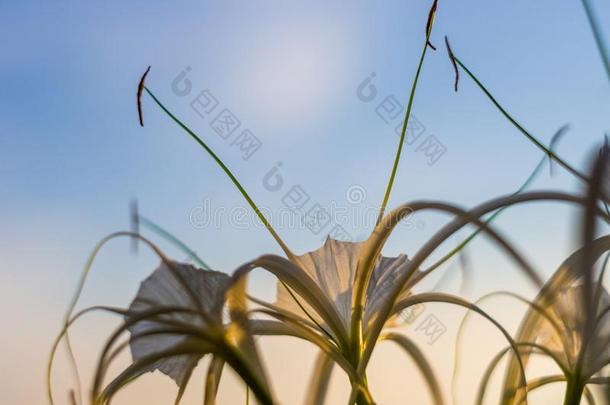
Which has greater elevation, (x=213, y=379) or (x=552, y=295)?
(x=213, y=379)

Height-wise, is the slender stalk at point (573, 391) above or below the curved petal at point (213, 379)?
below

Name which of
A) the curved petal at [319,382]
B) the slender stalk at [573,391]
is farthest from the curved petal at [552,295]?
the curved petal at [319,382]

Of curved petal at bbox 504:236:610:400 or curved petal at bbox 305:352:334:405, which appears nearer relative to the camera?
curved petal at bbox 504:236:610:400

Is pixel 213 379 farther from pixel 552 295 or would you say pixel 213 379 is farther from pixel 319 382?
pixel 552 295

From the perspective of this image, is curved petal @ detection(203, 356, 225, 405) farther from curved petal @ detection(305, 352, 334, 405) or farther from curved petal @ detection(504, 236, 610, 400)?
curved petal @ detection(504, 236, 610, 400)

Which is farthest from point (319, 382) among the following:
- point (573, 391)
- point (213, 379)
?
point (573, 391)

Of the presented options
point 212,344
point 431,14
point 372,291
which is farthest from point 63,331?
point 431,14

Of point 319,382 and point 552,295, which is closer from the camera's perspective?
point 552,295

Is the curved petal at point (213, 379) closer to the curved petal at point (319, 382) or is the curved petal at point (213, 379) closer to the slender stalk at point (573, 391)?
the curved petal at point (319, 382)

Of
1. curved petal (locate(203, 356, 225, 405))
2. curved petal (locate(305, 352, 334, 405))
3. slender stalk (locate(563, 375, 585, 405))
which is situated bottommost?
slender stalk (locate(563, 375, 585, 405))

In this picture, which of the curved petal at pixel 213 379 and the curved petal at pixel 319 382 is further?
the curved petal at pixel 319 382

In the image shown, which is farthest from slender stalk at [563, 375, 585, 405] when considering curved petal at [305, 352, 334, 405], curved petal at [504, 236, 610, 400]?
curved petal at [305, 352, 334, 405]

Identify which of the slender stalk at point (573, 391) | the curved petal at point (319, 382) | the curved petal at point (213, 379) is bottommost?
the slender stalk at point (573, 391)
